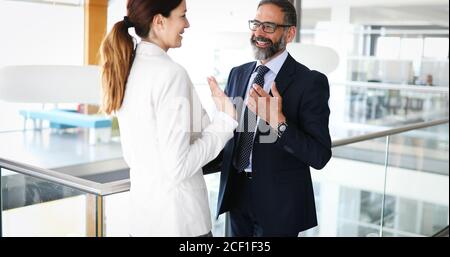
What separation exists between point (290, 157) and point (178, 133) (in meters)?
0.54

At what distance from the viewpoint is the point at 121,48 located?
1593mm

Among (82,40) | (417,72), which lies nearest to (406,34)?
(417,72)

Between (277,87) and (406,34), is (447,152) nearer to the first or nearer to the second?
(406,34)

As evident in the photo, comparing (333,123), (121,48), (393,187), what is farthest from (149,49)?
(333,123)

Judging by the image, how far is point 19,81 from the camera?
344 centimetres

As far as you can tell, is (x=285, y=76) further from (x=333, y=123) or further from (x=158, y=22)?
(x=333, y=123)

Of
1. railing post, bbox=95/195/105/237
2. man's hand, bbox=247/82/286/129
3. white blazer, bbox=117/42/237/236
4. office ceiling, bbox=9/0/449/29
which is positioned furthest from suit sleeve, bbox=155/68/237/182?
office ceiling, bbox=9/0/449/29

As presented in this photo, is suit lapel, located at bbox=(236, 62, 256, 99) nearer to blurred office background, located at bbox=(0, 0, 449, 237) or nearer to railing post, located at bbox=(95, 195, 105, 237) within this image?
blurred office background, located at bbox=(0, 0, 449, 237)

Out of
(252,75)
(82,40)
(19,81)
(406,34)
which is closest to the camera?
(252,75)

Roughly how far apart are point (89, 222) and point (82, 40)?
5.25 m

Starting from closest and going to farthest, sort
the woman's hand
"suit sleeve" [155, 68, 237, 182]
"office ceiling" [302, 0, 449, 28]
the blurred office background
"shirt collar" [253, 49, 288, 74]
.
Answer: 1. "suit sleeve" [155, 68, 237, 182]
2. the woman's hand
3. "shirt collar" [253, 49, 288, 74]
4. the blurred office background
5. "office ceiling" [302, 0, 449, 28]

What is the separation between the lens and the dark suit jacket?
1.83 metres

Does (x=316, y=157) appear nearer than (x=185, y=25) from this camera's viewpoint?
No

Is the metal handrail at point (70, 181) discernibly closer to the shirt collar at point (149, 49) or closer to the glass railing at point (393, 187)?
the shirt collar at point (149, 49)
